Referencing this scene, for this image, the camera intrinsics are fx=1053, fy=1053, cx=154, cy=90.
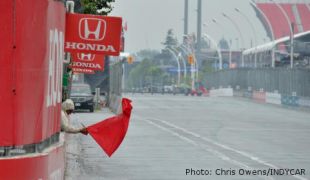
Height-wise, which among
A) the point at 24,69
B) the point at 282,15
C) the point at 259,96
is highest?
the point at 282,15

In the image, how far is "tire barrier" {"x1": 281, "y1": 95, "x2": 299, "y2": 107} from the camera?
66125 mm

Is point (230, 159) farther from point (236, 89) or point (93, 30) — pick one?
point (236, 89)

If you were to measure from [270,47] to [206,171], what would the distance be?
77376 mm

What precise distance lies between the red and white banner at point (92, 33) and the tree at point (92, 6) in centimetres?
1159

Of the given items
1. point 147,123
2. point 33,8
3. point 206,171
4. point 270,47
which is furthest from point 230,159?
point 270,47

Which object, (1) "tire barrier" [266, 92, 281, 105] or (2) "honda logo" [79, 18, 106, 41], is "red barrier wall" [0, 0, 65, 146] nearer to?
(2) "honda logo" [79, 18, 106, 41]

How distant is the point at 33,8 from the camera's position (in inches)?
301

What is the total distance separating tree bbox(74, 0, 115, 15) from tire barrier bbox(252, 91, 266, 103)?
53497mm

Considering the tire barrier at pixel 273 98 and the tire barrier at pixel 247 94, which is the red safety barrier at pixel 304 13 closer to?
the tire barrier at pixel 247 94

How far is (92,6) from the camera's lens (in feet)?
79.7

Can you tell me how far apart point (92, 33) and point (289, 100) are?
58.4 m

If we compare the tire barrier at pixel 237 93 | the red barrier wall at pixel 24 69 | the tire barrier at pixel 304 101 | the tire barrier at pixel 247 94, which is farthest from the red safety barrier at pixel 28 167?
the tire barrier at pixel 237 93

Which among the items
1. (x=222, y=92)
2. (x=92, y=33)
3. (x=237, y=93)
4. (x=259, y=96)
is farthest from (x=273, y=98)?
(x=92, y=33)

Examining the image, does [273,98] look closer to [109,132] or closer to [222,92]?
[222,92]
